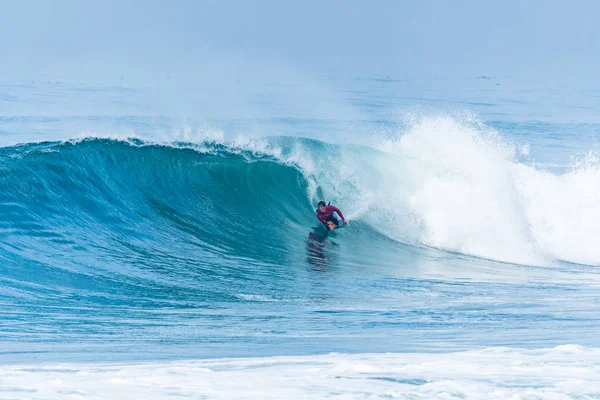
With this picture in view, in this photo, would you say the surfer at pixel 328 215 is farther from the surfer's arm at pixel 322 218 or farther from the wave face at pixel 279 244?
the wave face at pixel 279 244

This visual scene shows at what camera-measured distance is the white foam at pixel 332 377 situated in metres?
7.00

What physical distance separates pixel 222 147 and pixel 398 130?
13.5 m

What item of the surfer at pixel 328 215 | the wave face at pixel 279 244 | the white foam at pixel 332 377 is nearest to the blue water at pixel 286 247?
the wave face at pixel 279 244

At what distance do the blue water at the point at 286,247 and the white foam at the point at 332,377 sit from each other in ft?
1.37

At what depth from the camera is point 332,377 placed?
7.43m

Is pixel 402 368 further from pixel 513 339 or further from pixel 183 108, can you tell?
pixel 183 108

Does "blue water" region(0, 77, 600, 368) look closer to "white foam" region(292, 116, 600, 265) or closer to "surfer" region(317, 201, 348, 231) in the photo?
"white foam" region(292, 116, 600, 265)

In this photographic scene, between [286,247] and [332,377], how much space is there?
7.20m

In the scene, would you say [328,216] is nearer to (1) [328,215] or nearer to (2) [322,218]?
(1) [328,215]

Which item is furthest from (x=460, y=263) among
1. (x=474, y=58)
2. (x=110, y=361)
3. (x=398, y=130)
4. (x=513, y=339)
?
(x=474, y=58)

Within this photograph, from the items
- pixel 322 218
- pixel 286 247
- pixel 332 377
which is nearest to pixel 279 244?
pixel 286 247

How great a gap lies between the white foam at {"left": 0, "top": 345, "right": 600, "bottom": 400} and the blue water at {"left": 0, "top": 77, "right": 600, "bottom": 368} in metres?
0.42

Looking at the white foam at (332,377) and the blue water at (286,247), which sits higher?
the blue water at (286,247)

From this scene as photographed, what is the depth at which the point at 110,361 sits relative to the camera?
791cm
